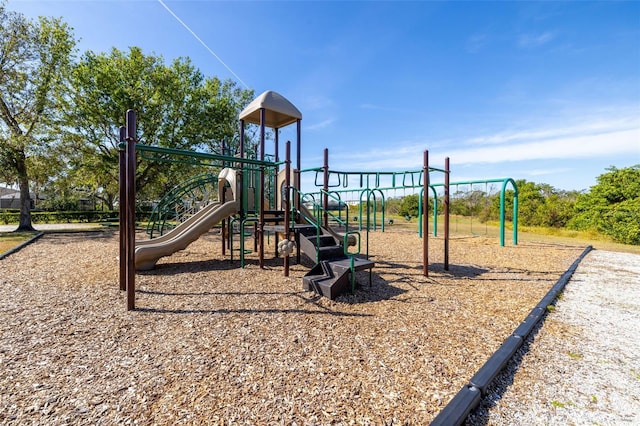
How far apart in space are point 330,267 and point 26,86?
18.0 metres

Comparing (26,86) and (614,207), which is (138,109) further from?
(614,207)

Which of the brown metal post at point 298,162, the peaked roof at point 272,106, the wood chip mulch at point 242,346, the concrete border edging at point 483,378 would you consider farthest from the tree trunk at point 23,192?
the concrete border edging at point 483,378

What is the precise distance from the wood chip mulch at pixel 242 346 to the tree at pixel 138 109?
437 inches

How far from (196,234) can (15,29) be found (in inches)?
625

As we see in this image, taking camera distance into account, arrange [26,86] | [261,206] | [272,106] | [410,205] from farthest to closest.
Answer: [410,205] < [26,86] < [272,106] < [261,206]

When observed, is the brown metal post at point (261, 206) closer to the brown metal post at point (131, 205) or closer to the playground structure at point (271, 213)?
the playground structure at point (271, 213)

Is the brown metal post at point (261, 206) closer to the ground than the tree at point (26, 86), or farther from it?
closer to the ground

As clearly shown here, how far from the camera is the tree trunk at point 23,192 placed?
44.8 ft

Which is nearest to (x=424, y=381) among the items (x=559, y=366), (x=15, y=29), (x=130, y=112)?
(x=559, y=366)

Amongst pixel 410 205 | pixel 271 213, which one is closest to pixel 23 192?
pixel 271 213

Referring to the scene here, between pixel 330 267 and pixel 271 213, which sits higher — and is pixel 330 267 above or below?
below

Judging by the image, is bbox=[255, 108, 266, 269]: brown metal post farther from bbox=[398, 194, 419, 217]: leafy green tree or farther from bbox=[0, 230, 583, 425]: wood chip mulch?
bbox=[398, 194, 419, 217]: leafy green tree

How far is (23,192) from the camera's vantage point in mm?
14266

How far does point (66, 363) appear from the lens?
99.7 inches
